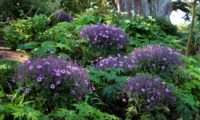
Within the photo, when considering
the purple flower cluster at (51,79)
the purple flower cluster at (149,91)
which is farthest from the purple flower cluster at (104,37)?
the purple flower cluster at (51,79)

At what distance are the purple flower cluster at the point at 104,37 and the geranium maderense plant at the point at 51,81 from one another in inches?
112

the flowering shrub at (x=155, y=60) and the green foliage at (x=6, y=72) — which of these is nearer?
the green foliage at (x=6, y=72)

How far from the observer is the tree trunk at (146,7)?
53.4 ft

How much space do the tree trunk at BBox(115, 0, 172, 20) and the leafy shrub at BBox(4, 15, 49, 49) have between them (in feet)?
27.7

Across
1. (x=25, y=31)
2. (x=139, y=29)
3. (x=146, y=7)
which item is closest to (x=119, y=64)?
(x=25, y=31)

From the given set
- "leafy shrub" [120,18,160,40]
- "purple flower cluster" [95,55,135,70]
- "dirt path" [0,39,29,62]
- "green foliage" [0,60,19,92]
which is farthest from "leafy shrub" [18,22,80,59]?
"leafy shrub" [120,18,160,40]

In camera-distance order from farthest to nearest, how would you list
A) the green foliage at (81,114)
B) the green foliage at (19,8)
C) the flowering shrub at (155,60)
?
the green foliage at (19,8), the flowering shrub at (155,60), the green foliage at (81,114)

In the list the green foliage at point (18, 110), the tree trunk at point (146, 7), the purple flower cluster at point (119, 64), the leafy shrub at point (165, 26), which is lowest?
the leafy shrub at point (165, 26)

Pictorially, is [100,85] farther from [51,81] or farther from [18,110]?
[18,110]

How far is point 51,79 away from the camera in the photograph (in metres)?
4.23

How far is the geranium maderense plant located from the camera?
13.9ft

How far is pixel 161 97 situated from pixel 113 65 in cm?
119

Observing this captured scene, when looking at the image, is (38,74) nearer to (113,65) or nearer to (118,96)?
(118,96)

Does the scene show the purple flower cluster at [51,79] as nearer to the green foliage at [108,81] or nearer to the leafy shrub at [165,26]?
the green foliage at [108,81]
